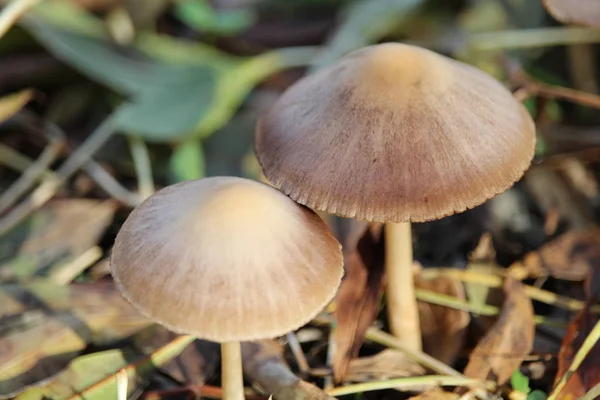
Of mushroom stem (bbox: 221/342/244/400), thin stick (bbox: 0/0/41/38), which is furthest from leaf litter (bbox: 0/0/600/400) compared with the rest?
thin stick (bbox: 0/0/41/38)

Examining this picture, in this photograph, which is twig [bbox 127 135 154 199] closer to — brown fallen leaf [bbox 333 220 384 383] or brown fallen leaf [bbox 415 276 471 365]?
brown fallen leaf [bbox 333 220 384 383]

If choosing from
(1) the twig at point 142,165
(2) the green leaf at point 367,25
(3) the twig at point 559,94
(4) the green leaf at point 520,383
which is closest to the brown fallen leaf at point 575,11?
(3) the twig at point 559,94

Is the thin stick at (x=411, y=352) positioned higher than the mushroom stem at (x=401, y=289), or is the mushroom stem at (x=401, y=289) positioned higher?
the mushroom stem at (x=401, y=289)

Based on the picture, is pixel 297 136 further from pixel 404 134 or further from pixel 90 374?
pixel 90 374

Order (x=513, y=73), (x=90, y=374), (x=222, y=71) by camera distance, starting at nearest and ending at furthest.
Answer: (x=90, y=374), (x=513, y=73), (x=222, y=71)

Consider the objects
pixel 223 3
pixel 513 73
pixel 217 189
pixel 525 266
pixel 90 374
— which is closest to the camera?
pixel 217 189

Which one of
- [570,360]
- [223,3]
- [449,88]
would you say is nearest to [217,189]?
Result: [449,88]

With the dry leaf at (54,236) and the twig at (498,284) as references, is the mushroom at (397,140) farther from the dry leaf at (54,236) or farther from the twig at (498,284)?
the dry leaf at (54,236)
